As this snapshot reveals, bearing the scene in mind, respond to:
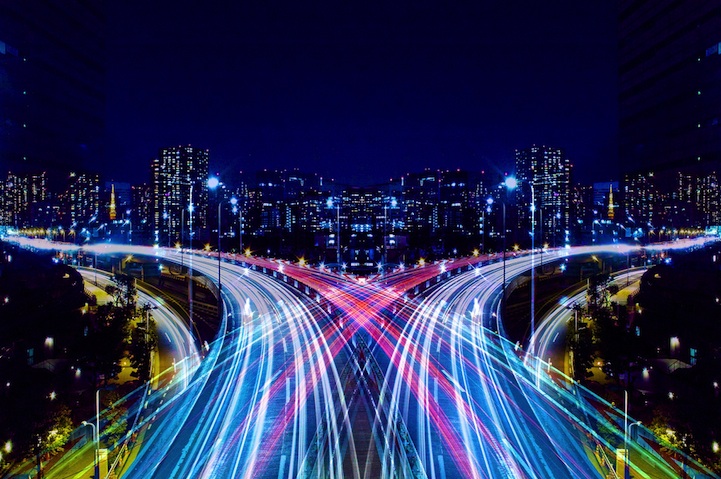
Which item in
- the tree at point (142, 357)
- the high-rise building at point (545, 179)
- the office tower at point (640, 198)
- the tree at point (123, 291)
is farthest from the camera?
the high-rise building at point (545, 179)

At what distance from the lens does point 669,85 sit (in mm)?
33281

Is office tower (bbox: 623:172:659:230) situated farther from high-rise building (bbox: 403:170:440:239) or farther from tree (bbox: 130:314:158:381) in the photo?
high-rise building (bbox: 403:170:440:239)

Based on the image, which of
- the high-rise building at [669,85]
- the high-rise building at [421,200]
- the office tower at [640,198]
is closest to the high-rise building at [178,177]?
the high-rise building at [421,200]

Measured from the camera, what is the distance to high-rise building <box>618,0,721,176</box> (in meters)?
29.3

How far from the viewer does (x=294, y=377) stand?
14.5 m

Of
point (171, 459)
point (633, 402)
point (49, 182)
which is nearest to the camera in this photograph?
point (171, 459)

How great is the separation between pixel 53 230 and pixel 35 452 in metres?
45.9

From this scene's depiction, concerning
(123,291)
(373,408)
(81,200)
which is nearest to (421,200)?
(81,200)

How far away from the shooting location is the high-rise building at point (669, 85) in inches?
1153

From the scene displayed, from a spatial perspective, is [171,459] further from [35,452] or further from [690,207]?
[690,207]

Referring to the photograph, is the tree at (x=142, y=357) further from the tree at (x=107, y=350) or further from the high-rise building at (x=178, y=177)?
the high-rise building at (x=178, y=177)

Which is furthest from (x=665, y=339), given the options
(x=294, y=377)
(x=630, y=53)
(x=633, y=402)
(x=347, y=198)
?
(x=347, y=198)

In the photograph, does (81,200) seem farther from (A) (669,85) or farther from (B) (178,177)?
(B) (178,177)

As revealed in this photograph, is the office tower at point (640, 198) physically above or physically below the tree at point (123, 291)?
above
